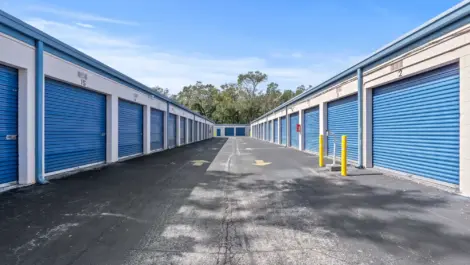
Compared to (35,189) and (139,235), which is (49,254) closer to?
(139,235)

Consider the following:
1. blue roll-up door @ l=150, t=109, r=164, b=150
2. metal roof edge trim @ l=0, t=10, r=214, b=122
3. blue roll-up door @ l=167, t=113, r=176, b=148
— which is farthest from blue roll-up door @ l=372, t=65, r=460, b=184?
blue roll-up door @ l=167, t=113, r=176, b=148

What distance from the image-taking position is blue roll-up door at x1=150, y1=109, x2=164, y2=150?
18.5 meters

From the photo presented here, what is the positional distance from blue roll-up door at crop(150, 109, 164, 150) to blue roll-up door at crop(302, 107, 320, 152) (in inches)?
417

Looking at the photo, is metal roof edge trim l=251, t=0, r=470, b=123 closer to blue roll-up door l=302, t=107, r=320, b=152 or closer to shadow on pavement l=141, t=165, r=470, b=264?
shadow on pavement l=141, t=165, r=470, b=264

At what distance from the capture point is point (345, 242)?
149 inches

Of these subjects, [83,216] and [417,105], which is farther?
[417,105]

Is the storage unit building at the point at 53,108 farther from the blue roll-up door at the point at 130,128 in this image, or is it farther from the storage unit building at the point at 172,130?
the storage unit building at the point at 172,130

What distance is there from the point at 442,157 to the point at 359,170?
3139 millimetres

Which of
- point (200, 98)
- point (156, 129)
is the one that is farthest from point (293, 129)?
point (200, 98)

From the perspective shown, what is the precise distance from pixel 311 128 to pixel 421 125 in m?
10.2

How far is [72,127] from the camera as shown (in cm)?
976

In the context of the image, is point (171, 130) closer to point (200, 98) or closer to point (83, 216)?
point (83, 216)

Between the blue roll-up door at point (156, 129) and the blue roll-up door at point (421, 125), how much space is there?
13.6 m

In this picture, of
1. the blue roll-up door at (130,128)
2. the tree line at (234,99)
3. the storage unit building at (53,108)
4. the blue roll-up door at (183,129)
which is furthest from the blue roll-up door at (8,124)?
the tree line at (234,99)
